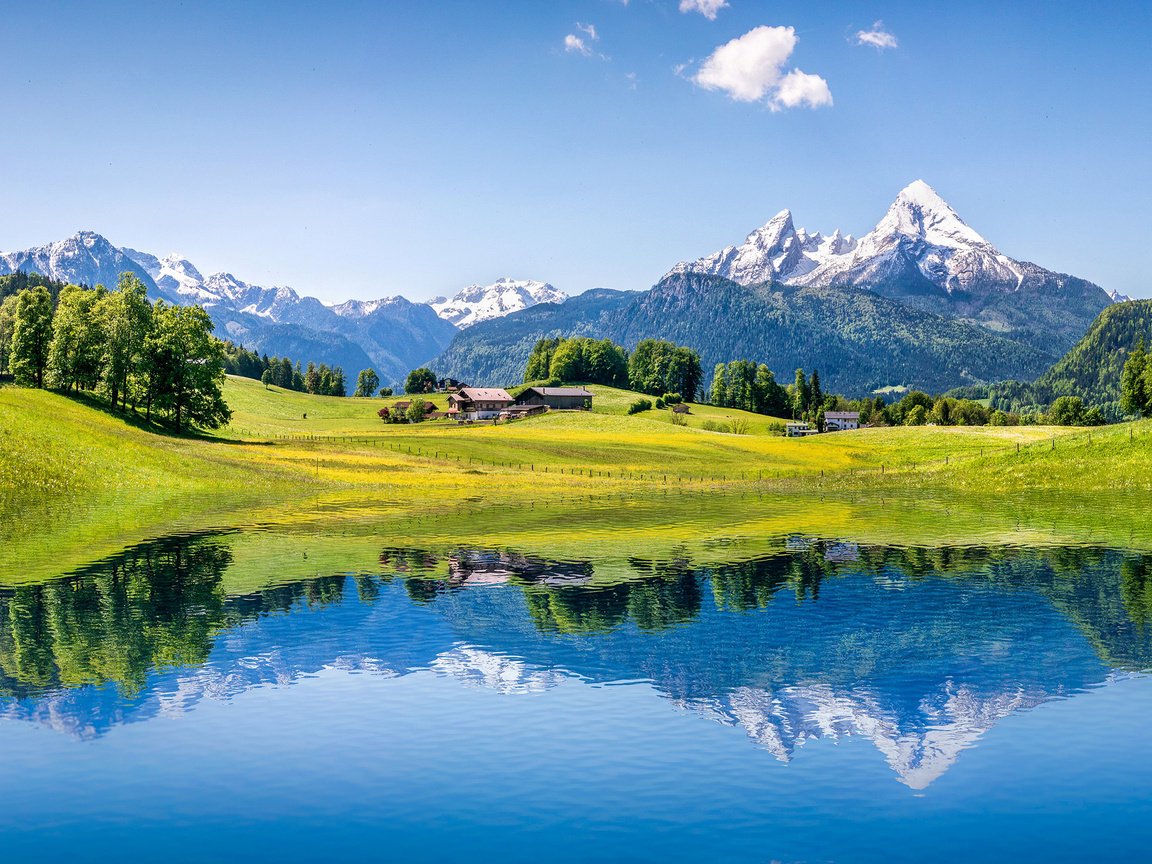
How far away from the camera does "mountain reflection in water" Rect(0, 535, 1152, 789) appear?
2841 cm

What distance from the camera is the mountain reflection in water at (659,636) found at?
28406mm

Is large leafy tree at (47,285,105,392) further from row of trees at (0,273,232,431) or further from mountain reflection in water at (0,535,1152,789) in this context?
mountain reflection in water at (0,535,1152,789)

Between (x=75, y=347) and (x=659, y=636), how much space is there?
4657 inches

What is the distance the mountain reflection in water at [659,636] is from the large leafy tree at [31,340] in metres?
99.0

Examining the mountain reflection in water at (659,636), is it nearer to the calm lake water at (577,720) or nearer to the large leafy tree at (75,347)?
the calm lake water at (577,720)

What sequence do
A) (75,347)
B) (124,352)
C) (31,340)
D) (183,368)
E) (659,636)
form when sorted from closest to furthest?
(659,636)
(124,352)
(75,347)
(183,368)
(31,340)

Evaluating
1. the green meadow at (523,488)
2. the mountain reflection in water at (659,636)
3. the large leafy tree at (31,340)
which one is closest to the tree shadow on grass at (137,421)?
the green meadow at (523,488)

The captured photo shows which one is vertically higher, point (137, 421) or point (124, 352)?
point (124, 352)

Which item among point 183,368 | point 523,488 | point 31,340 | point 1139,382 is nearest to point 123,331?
point 183,368

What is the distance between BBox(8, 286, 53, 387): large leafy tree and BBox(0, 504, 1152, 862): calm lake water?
341 ft

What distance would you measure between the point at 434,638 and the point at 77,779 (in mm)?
15317

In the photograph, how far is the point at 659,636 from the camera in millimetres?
36844

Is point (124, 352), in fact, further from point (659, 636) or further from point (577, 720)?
point (577, 720)

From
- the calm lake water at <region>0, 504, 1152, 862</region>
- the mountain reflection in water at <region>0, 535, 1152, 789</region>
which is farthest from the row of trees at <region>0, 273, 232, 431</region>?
the calm lake water at <region>0, 504, 1152, 862</region>
